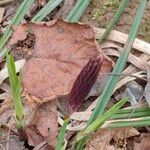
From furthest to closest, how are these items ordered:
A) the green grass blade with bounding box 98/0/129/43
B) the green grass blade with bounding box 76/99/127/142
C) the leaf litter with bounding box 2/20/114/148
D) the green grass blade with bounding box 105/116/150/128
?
the green grass blade with bounding box 98/0/129/43 < the leaf litter with bounding box 2/20/114/148 < the green grass blade with bounding box 105/116/150/128 < the green grass blade with bounding box 76/99/127/142

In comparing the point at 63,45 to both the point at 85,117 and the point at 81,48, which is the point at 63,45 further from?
the point at 85,117

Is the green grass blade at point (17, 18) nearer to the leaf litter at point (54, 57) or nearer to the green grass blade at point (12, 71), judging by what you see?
the leaf litter at point (54, 57)

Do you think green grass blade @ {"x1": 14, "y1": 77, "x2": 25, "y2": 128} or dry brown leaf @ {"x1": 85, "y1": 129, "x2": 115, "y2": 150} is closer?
green grass blade @ {"x1": 14, "y1": 77, "x2": 25, "y2": 128}

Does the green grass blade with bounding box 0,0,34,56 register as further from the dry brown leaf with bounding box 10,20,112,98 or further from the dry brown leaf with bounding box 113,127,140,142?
the dry brown leaf with bounding box 113,127,140,142

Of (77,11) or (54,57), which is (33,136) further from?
(77,11)

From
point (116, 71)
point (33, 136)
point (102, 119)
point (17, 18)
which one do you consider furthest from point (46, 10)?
point (102, 119)

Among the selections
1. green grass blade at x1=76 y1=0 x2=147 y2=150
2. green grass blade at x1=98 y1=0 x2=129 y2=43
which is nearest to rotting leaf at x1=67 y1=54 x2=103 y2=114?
green grass blade at x1=76 y1=0 x2=147 y2=150

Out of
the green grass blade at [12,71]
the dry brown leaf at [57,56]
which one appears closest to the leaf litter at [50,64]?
the dry brown leaf at [57,56]
